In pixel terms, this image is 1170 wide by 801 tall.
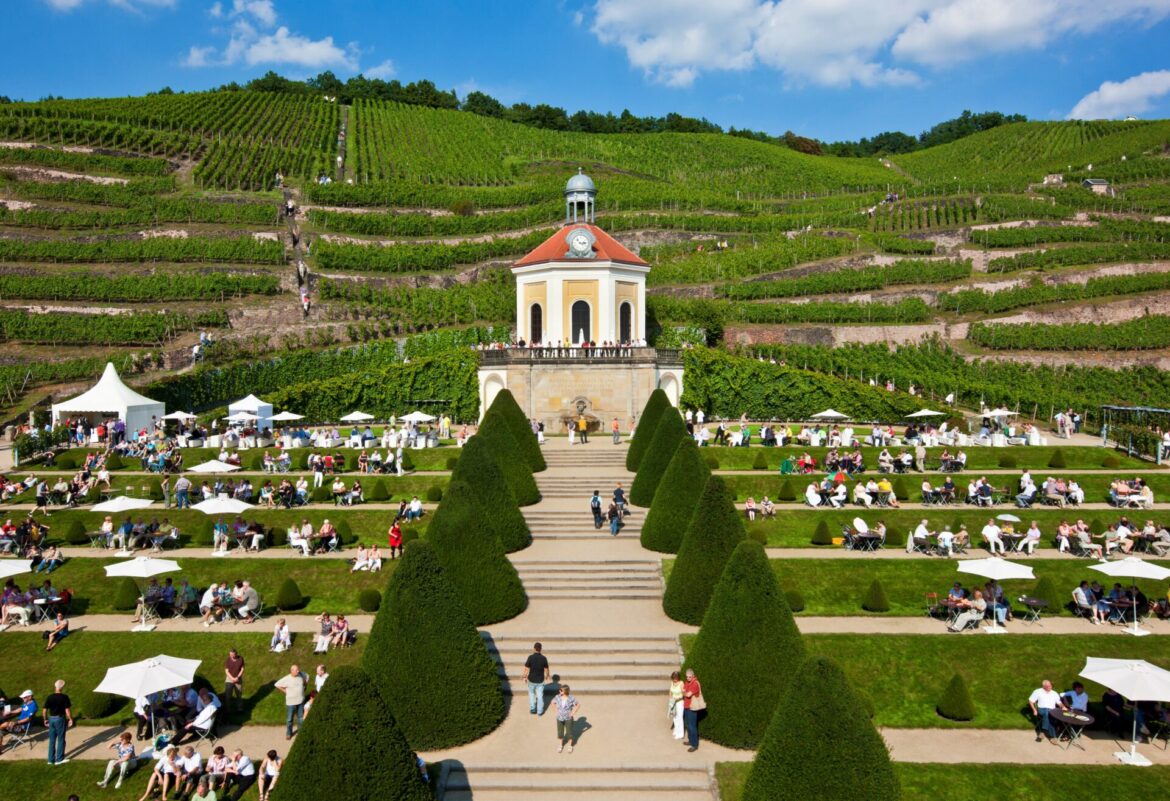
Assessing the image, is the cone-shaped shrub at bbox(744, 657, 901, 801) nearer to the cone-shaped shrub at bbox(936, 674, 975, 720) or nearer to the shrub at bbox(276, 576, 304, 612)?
the cone-shaped shrub at bbox(936, 674, 975, 720)

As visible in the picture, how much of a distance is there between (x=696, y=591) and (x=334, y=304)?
49.5 meters

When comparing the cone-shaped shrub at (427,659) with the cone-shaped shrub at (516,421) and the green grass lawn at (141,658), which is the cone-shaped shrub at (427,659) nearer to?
the green grass lawn at (141,658)

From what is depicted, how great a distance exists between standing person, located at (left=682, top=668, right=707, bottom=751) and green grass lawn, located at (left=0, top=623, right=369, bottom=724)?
7992 millimetres

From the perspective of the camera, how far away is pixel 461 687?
16156mm

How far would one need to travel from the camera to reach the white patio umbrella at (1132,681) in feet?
53.2

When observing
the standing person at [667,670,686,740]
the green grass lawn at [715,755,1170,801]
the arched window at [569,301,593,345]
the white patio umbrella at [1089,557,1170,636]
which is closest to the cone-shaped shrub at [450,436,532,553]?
the standing person at [667,670,686,740]

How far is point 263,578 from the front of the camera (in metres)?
25.4

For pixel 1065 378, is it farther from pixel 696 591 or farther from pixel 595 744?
pixel 595 744

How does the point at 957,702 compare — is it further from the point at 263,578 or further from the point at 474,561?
the point at 263,578

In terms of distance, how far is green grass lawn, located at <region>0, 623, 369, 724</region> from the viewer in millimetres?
18578

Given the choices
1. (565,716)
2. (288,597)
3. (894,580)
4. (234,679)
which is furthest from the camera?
(894,580)

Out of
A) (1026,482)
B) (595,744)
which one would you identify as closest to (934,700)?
(595,744)

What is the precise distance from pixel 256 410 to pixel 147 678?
26.8 m

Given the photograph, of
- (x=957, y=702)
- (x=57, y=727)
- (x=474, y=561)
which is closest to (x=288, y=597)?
(x=474, y=561)
